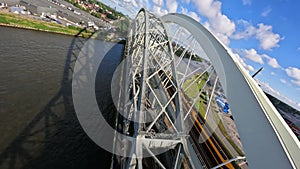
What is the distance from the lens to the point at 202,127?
1145 centimetres

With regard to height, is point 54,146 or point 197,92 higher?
point 197,92

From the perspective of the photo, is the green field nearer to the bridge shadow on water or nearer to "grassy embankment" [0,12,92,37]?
the bridge shadow on water

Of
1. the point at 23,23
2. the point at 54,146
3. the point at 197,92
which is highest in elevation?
the point at 23,23

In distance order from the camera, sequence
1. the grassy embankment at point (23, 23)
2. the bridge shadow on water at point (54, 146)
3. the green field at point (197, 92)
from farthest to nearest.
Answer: the grassy embankment at point (23, 23), the green field at point (197, 92), the bridge shadow on water at point (54, 146)

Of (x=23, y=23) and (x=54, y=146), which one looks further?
(x=23, y=23)

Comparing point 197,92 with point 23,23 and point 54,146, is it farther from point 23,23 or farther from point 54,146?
point 23,23

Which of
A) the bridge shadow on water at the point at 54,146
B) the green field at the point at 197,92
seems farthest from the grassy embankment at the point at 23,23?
the green field at the point at 197,92

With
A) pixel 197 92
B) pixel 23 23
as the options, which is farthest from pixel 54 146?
pixel 23 23

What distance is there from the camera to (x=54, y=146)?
8078mm

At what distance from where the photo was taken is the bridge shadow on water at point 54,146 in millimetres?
7161

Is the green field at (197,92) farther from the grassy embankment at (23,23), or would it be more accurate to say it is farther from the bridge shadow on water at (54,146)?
the grassy embankment at (23,23)

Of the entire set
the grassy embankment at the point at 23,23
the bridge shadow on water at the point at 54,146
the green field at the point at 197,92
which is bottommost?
the bridge shadow on water at the point at 54,146

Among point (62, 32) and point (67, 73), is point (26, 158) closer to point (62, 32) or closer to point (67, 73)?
point (67, 73)

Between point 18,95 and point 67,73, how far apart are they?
535 centimetres
